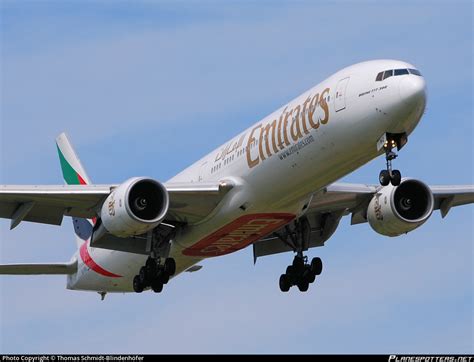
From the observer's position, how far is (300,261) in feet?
144

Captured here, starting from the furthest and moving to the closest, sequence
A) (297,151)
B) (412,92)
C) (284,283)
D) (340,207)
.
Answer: (284,283)
(340,207)
(297,151)
(412,92)

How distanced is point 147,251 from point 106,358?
437 inches

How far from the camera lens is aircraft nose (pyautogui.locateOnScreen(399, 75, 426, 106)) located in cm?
3491

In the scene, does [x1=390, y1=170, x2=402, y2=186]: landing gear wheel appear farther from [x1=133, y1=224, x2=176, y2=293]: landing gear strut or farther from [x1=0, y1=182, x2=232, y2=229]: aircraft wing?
[x1=133, y1=224, x2=176, y2=293]: landing gear strut

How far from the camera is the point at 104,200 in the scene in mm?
40469

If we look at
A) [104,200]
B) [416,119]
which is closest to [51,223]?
[104,200]

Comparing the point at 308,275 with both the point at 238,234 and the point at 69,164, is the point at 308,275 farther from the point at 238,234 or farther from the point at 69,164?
the point at 69,164

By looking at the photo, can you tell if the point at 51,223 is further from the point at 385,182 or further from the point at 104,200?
the point at 385,182

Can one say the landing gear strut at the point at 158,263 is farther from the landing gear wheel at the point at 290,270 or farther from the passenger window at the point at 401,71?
the passenger window at the point at 401,71

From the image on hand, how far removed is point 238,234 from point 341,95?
21.3 ft

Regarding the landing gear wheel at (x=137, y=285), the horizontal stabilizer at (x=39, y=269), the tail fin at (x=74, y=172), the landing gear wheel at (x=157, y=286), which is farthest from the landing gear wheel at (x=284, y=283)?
the horizontal stabilizer at (x=39, y=269)

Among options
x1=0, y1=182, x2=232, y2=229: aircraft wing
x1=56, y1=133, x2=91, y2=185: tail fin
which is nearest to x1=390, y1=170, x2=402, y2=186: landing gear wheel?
x1=0, y1=182, x2=232, y2=229: aircraft wing

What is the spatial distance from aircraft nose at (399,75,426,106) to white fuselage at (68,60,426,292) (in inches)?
1.1

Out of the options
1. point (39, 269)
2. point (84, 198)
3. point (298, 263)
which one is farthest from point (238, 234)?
point (39, 269)
